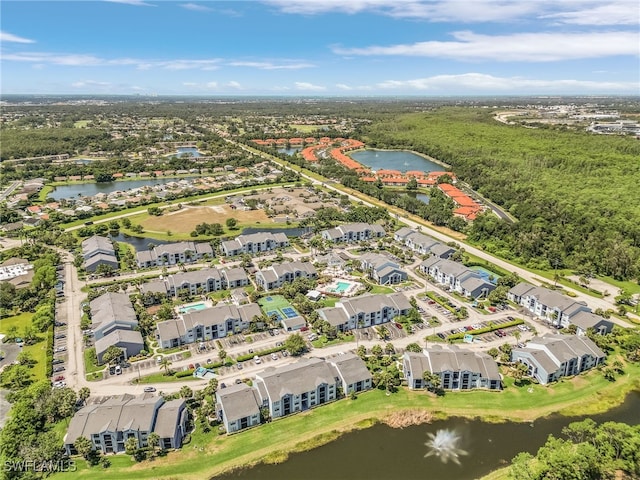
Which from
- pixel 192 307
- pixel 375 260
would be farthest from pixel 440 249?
pixel 192 307

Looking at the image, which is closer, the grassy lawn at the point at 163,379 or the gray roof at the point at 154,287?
the grassy lawn at the point at 163,379

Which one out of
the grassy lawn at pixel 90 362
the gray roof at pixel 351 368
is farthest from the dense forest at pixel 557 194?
the grassy lawn at pixel 90 362

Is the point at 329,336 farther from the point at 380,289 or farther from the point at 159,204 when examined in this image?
the point at 159,204

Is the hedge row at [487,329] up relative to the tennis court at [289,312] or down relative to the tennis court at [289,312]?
down

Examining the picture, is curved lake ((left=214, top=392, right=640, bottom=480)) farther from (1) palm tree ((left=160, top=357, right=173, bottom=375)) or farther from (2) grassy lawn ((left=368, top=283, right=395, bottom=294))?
(2) grassy lawn ((left=368, top=283, right=395, bottom=294))

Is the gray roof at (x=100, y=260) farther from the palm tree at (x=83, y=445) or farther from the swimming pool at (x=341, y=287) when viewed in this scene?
the palm tree at (x=83, y=445)

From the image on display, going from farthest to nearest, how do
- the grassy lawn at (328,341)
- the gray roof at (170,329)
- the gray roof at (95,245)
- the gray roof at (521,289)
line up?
the gray roof at (95,245) < the gray roof at (521,289) < the grassy lawn at (328,341) < the gray roof at (170,329)

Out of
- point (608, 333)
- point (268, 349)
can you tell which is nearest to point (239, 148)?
point (268, 349)
